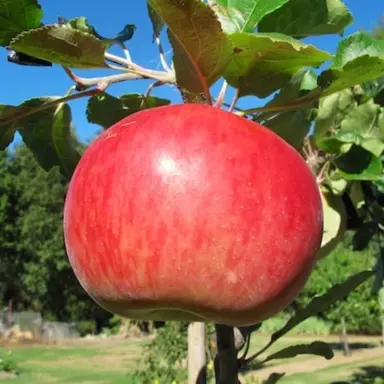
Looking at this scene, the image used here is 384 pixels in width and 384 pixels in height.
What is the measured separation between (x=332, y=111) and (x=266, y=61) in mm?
421

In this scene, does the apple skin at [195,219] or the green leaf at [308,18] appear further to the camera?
the green leaf at [308,18]

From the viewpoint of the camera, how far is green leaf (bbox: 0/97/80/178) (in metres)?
0.83

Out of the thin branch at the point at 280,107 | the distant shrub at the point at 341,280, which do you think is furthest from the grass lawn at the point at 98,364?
the thin branch at the point at 280,107

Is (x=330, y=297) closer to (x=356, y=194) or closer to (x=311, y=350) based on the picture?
(x=311, y=350)

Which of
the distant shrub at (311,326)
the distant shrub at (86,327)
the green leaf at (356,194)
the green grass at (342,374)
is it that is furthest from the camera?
the distant shrub at (86,327)

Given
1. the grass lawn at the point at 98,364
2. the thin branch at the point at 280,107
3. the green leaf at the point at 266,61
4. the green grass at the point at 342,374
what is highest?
the green leaf at the point at 266,61

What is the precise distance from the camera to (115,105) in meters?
0.88

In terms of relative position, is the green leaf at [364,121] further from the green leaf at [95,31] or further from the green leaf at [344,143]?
the green leaf at [95,31]

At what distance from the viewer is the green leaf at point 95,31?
0.75m

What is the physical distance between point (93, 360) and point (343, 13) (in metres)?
12.7

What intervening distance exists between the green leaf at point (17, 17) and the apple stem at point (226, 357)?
42 cm

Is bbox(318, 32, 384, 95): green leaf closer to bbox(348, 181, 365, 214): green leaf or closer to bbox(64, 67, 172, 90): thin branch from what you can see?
bbox(64, 67, 172, 90): thin branch

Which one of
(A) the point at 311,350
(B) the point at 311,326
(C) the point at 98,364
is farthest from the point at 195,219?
(B) the point at 311,326

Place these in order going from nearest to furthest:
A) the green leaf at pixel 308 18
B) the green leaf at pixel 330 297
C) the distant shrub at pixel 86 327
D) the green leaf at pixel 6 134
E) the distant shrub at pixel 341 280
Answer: the green leaf at pixel 308 18
the green leaf at pixel 6 134
the green leaf at pixel 330 297
the distant shrub at pixel 341 280
the distant shrub at pixel 86 327
